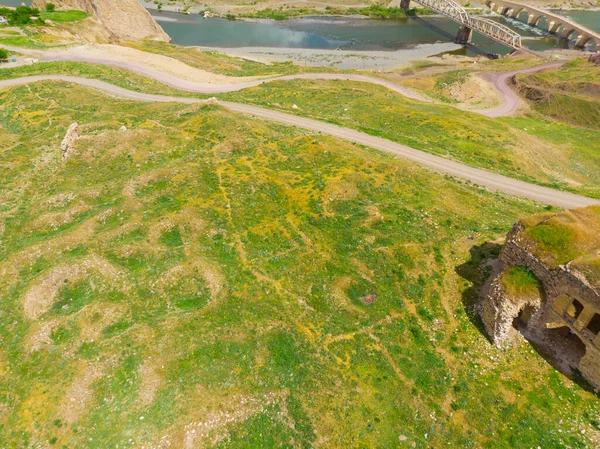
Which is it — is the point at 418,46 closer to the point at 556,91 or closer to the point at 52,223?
the point at 556,91

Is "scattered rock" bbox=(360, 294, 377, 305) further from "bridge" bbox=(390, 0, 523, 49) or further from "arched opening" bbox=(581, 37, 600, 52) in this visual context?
"arched opening" bbox=(581, 37, 600, 52)

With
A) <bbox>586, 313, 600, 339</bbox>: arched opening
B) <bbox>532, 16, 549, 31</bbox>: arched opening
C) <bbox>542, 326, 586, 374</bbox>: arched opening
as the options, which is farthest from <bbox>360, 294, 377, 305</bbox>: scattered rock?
<bbox>532, 16, 549, 31</bbox>: arched opening

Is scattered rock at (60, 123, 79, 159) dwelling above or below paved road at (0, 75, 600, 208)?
above

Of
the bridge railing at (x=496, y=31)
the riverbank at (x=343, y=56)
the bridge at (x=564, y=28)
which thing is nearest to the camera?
the riverbank at (x=343, y=56)

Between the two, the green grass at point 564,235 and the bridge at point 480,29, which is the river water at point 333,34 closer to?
the bridge at point 480,29

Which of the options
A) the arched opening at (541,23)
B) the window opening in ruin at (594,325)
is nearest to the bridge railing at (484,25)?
the arched opening at (541,23)

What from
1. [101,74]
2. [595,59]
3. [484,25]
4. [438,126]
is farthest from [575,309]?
[484,25]

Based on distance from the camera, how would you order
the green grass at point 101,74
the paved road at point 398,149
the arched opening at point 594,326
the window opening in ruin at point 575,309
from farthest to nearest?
the green grass at point 101,74, the paved road at point 398,149, the window opening in ruin at point 575,309, the arched opening at point 594,326

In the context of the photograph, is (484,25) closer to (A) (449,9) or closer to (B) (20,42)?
(A) (449,9)
